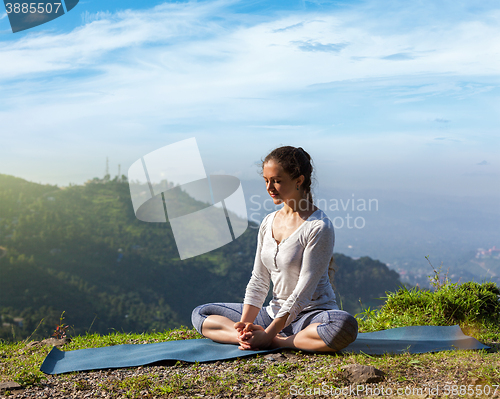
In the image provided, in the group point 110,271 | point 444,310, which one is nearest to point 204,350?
point 444,310

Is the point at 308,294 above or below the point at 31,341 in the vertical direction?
above

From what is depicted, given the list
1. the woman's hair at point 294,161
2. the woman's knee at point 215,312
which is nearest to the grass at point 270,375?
the woman's knee at point 215,312

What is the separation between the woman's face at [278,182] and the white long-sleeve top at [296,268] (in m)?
0.27

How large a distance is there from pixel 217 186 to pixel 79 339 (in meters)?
4.07

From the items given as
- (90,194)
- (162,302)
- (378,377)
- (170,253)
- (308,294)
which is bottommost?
(162,302)

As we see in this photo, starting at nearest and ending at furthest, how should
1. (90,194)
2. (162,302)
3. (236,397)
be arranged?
(236,397) → (162,302) → (90,194)

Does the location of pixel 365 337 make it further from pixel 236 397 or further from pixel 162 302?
pixel 162 302

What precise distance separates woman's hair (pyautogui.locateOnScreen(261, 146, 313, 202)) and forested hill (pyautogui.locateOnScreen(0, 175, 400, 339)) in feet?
47.1

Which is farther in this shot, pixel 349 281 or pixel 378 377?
pixel 349 281

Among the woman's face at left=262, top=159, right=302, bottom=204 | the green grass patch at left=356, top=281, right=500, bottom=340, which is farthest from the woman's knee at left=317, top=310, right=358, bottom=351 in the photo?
the green grass patch at left=356, top=281, right=500, bottom=340

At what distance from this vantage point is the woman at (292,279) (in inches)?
126

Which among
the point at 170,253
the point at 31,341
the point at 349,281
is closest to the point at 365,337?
the point at 31,341

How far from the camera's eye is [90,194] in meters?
30.2

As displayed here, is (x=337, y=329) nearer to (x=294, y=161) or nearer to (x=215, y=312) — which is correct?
(x=215, y=312)
